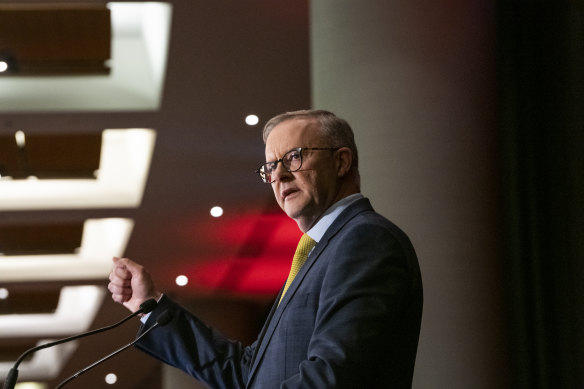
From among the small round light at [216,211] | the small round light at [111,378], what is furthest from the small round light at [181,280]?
the small round light at [111,378]

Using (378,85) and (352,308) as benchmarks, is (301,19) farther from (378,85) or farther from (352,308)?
(352,308)

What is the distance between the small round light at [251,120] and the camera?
5729mm

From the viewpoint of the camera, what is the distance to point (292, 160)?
1986mm

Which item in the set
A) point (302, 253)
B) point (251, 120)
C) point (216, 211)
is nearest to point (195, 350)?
point (302, 253)

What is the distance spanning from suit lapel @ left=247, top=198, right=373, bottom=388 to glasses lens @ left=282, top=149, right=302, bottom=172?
16 cm

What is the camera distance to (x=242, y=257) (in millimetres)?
8570

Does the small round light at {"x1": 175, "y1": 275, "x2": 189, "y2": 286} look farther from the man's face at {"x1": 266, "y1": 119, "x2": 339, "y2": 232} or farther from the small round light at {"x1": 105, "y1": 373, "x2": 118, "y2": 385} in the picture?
the man's face at {"x1": 266, "y1": 119, "x2": 339, "y2": 232}

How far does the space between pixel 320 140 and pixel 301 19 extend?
9.25 ft

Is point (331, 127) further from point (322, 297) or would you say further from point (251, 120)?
point (251, 120)

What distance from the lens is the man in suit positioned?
1628 mm

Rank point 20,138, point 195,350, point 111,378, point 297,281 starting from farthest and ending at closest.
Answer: point 111,378 < point 20,138 < point 195,350 < point 297,281

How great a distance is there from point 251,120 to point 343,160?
3.79 meters

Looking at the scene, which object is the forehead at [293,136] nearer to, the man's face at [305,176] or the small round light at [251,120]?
the man's face at [305,176]

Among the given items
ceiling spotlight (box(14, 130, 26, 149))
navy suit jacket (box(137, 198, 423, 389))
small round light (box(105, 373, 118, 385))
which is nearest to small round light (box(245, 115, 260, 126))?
ceiling spotlight (box(14, 130, 26, 149))
